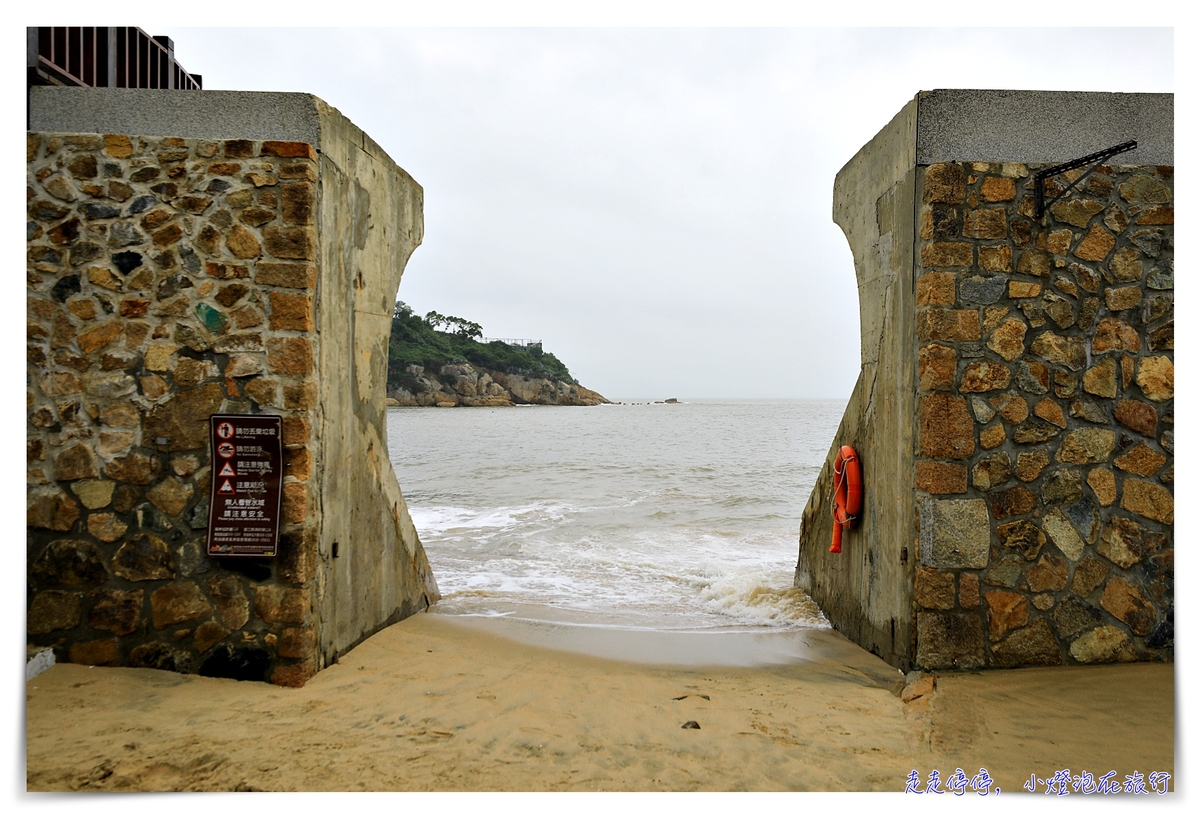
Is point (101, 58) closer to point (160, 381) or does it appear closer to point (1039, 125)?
point (160, 381)

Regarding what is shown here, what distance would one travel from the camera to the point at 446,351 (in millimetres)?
52219

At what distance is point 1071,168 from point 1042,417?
130 cm

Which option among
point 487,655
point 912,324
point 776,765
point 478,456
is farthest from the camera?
point 478,456

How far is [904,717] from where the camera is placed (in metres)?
3.46

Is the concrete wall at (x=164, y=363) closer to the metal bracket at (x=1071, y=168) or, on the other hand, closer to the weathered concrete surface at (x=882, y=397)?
the weathered concrete surface at (x=882, y=397)

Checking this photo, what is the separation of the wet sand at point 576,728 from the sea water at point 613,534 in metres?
1.67

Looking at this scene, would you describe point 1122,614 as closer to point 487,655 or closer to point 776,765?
point 776,765

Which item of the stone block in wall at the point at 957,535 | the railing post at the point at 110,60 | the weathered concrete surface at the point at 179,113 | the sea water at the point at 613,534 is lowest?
the sea water at the point at 613,534

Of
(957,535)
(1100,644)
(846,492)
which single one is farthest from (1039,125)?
(1100,644)

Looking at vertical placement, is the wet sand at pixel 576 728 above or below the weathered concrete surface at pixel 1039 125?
below

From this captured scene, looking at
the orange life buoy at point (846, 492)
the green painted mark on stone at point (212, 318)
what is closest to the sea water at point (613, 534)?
the orange life buoy at point (846, 492)

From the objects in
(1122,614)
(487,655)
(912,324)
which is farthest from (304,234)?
(1122,614)

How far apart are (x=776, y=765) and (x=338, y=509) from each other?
8.50ft

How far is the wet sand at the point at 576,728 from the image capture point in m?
2.86
